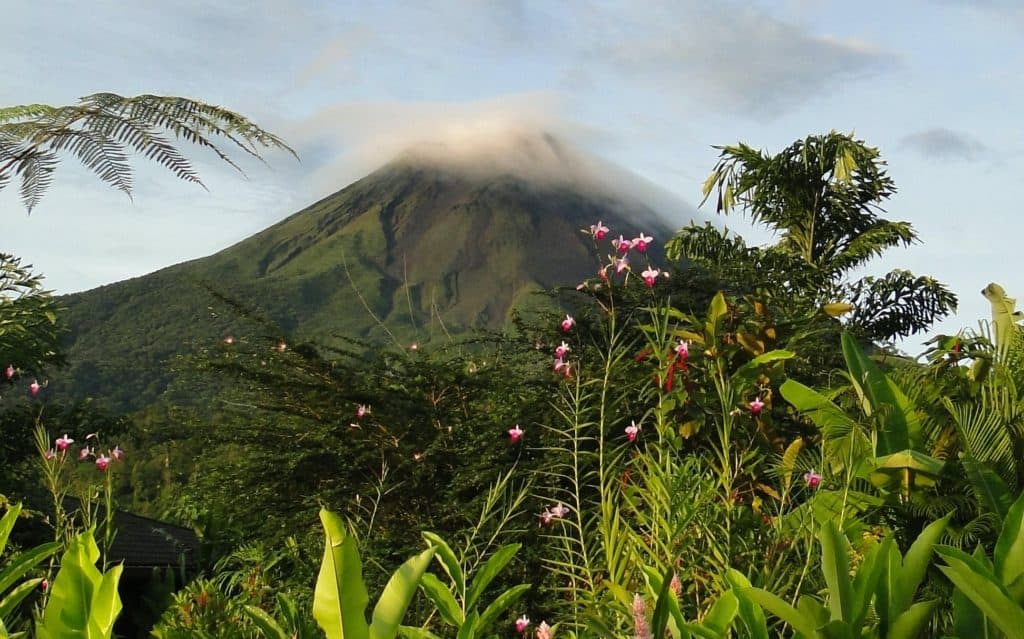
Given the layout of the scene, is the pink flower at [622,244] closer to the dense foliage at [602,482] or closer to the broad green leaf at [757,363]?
the dense foliage at [602,482]

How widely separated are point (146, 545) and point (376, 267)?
→ 91411 millimetres

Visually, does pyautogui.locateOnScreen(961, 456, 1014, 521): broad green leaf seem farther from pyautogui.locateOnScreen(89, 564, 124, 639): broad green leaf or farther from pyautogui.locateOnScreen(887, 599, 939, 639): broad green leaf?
pyautogui.locateOnScreen(89, 564, 124, 639): broad green leaf

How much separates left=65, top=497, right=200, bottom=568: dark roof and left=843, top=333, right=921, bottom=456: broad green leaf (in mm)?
6315

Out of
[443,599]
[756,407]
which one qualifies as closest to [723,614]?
[443,599]

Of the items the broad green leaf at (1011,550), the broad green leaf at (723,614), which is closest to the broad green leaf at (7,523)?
the broad green leaf at (723,614)

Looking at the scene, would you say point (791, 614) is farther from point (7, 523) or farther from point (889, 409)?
point (889, 409)

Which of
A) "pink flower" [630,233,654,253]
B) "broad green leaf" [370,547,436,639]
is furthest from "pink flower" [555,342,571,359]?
"broad green leaf" [370,547,436,639]

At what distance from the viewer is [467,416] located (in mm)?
7090

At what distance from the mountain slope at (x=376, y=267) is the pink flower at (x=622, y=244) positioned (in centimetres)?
3345

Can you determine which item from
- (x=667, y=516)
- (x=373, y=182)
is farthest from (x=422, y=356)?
(x=373, y=182)

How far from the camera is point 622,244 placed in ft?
16.7

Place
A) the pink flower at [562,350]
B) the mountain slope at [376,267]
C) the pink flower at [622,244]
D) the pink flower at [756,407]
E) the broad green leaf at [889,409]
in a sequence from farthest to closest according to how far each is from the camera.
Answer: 1. the mountain slope at [376,267]
2. the pink flower at [562,350]
3. the pink flower at [622,244]
4. the pink flower at [756,407]
5. the broad green leaf at [889,409]

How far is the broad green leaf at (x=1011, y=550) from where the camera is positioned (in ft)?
4.64

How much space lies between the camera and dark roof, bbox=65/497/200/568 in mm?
8758
